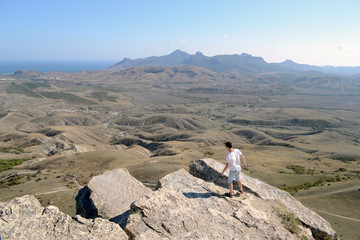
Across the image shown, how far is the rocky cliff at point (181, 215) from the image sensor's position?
326 inches

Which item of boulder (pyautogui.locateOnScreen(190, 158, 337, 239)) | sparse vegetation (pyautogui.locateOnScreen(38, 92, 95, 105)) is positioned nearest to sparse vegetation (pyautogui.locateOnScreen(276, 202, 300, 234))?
boulder (pyautogui.locateOnScreen(190, 158, 337, 239))

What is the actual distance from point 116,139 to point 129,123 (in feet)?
95.3

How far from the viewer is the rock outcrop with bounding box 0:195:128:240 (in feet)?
25.5

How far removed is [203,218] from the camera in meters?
9.69

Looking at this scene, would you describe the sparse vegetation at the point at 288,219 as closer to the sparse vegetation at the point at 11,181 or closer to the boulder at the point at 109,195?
the boulder at the point at 109,195

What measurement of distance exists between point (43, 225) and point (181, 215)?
504 centimetres

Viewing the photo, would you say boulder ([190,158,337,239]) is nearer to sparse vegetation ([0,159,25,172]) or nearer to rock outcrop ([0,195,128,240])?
rock outcrop ([0,195,128,240])

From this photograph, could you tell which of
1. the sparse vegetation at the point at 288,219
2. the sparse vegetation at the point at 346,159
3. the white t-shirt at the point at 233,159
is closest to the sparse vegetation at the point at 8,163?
the white t-shirt at the point at 233,159

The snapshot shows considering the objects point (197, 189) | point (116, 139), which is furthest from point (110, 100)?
point (197, 189)

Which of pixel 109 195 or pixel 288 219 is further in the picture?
pixel 109 195

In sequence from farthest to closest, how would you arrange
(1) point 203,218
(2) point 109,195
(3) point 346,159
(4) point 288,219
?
(3) point 346,159 < (2) point 109,195 < (4) point 288,219 < (1) point 203,218

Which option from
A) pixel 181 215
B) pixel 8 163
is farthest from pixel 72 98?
pixel 181 215

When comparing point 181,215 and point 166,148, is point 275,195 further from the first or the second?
point 166,148

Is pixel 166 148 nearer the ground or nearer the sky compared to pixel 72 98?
nearer the ground
